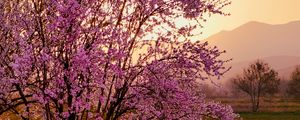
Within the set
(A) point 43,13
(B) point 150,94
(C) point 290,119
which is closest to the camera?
(B) point 150,94

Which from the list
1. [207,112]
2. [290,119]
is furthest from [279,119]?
[207,112]

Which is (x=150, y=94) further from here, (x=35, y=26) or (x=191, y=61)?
(x=35, y=26)

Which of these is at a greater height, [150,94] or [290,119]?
[150,94]

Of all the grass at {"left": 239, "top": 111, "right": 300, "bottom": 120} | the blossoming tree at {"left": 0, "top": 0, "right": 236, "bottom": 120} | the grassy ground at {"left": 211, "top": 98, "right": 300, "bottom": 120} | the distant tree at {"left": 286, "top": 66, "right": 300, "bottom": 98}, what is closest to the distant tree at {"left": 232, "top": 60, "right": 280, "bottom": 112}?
the grassy ground at {"left": 211, "top": 98, "right": 300, "bottom": 120}

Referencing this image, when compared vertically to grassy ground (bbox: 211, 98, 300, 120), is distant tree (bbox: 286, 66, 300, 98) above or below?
above

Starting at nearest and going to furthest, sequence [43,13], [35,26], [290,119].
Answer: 1. [35,26]
2. [43,13]
3. [290,119]

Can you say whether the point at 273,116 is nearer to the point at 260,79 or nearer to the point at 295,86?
the point at 260,79

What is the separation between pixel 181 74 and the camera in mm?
12523

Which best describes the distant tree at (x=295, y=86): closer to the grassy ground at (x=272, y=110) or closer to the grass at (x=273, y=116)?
the grassy ground at (x=272, y=110)

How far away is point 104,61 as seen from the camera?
10.6m

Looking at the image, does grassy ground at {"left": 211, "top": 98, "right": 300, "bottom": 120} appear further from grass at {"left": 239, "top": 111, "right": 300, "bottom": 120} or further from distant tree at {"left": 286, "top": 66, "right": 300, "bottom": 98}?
distant tree at {"left": 286, "top": 66, "right": 300, "bottom": 98}

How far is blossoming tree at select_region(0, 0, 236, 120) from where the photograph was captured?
10.5m

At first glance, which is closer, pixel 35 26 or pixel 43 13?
pixel 35 26

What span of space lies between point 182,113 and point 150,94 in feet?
3.88
